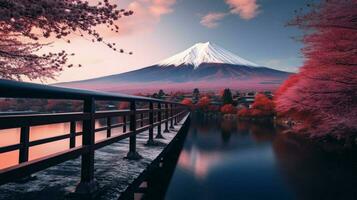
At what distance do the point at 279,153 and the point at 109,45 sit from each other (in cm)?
1425

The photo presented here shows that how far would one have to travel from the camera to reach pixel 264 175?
11.1 metres

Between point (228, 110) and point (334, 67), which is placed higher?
point (334, 67)

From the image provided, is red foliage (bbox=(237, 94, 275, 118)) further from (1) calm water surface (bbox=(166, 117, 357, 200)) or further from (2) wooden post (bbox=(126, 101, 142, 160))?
(2) wooden post (bbox=(126, 101, 142, 160))

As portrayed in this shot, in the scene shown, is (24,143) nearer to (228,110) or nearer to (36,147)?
(36,147)

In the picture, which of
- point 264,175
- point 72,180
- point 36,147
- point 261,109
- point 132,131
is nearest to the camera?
point 72,180

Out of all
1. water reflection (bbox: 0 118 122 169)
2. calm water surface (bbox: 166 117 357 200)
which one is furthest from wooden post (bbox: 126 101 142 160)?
water reflection (bbox: 0 118 122 169)

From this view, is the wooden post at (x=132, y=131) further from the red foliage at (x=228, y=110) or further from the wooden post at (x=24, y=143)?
the red foliage at (x=228, y=110)

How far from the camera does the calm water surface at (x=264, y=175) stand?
8328 mm

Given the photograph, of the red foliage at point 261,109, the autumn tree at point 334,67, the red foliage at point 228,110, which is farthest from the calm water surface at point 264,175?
the red foliage at point 228,110

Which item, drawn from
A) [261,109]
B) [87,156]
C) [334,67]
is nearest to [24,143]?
[87,156]

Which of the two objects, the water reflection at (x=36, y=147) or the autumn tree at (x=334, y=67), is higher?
the autumn tree at (x=334, y=67)

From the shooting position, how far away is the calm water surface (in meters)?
8.33

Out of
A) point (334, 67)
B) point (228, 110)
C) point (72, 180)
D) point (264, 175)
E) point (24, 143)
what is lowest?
point (228, 110)

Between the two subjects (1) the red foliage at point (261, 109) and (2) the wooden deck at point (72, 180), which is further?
(1) the red foliage at point (261, 109)
